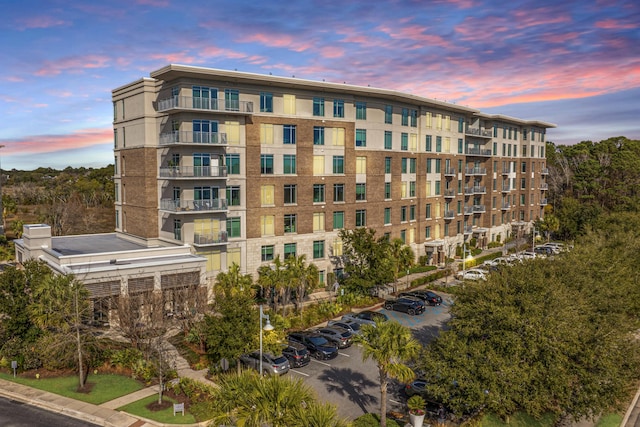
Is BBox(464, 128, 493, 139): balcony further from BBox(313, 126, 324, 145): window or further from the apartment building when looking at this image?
BBox(313, 126, 324, 145): window

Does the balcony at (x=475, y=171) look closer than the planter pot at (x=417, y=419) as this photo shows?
No

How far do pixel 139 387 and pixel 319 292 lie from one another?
82.1 feet

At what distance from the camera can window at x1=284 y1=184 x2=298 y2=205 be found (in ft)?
159

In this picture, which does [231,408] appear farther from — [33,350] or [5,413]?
[33,350]

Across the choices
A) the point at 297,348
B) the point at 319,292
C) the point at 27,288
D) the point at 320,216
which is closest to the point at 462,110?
the point at 320,216

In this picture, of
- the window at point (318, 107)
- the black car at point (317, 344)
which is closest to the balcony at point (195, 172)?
the window at point (318, 107)

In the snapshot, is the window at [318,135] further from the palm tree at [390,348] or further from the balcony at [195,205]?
the palm tree at [390,348]

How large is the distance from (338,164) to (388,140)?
347 inches

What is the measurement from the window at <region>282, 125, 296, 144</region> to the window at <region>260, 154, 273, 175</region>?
240 cm

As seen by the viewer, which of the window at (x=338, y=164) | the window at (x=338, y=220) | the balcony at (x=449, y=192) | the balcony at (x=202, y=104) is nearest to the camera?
the balcony at (x=202, y=104)

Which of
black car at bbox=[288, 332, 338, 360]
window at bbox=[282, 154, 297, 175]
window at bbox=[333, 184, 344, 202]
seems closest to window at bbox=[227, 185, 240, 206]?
window at bbox=[282, 154, 297, 175]

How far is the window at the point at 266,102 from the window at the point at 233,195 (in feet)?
26.7

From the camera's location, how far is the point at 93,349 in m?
29.8

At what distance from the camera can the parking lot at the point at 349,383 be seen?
26609mm
